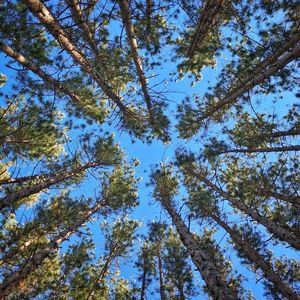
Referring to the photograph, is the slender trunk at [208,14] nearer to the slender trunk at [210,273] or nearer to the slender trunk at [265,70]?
the slender trunk at [265,70]

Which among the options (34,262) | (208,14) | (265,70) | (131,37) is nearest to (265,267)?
(265,70)

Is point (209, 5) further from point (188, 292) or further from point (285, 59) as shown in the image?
point (188, 292)

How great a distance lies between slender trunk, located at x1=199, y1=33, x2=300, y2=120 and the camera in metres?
6.21

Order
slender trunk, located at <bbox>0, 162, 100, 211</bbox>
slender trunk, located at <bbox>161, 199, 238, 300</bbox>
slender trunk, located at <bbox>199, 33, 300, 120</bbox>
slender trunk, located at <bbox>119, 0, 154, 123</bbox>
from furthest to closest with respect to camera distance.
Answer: slender trunk, located at <bbox>0, 162, 100, 211</bbox> < slender trunk, located at <bbox>199, 33, 300, 120</bbox> < slender trunk, located at <bbox>119, 0, 154, 123</bbox> < slender trunk, located at <bbox>161, 199, 238, 300</bbox>

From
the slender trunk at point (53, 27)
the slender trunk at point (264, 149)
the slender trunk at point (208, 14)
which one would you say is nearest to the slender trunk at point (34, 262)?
the slender trunk at point (53, 27)

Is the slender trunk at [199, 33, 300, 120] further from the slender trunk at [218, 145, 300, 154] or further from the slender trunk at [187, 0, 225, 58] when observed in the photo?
the slender trunk at [218, 145, 300, 154]

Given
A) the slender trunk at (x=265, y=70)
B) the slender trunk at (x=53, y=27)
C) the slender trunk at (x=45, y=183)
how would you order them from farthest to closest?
the slender trunk at (x=45, y=183), the slender trunk at (x=265, y=70), the slender trunk at (x=53, y=27)

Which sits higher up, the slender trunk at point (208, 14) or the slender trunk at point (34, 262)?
the slender trunk at point (208, 14)

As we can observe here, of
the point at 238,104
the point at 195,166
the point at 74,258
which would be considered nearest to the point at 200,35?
the point at 238,104

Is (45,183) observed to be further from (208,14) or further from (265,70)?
(265,70)

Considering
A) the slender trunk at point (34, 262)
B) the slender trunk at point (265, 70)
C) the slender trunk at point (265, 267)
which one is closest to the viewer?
the slender trunk at point (265, 70)

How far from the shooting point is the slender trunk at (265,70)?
244 inches

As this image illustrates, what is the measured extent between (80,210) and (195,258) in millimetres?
6317

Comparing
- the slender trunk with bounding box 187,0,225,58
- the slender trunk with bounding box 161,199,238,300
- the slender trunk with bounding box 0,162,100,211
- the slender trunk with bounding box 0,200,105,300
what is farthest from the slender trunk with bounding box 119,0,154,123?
the slender trunk with bounding box 0,200,105,300
